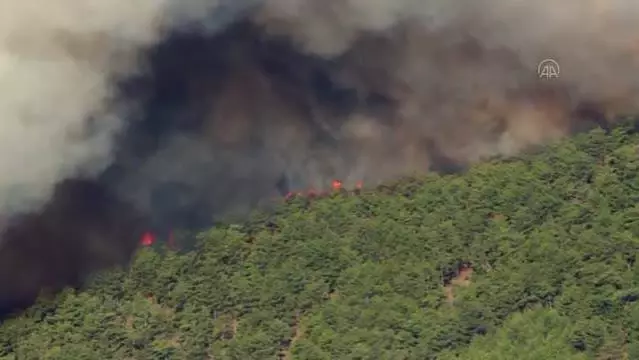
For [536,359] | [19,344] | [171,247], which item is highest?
[171,247]

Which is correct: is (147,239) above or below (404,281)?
above

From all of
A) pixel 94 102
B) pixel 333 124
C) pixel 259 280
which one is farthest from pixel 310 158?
pixel 94 102

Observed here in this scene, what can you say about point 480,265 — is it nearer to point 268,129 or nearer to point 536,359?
point 536,359

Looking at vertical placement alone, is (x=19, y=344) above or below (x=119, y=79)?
below

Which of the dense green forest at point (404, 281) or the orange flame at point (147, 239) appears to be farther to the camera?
the orange flame at point (147, 239)

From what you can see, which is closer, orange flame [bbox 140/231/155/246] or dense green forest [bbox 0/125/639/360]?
dense green forest [bbox 0/125/639/360]

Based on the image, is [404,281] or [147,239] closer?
[404,281]

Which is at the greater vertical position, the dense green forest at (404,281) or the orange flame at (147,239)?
the orange flame at (147,239)

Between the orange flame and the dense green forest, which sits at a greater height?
the orange flame
